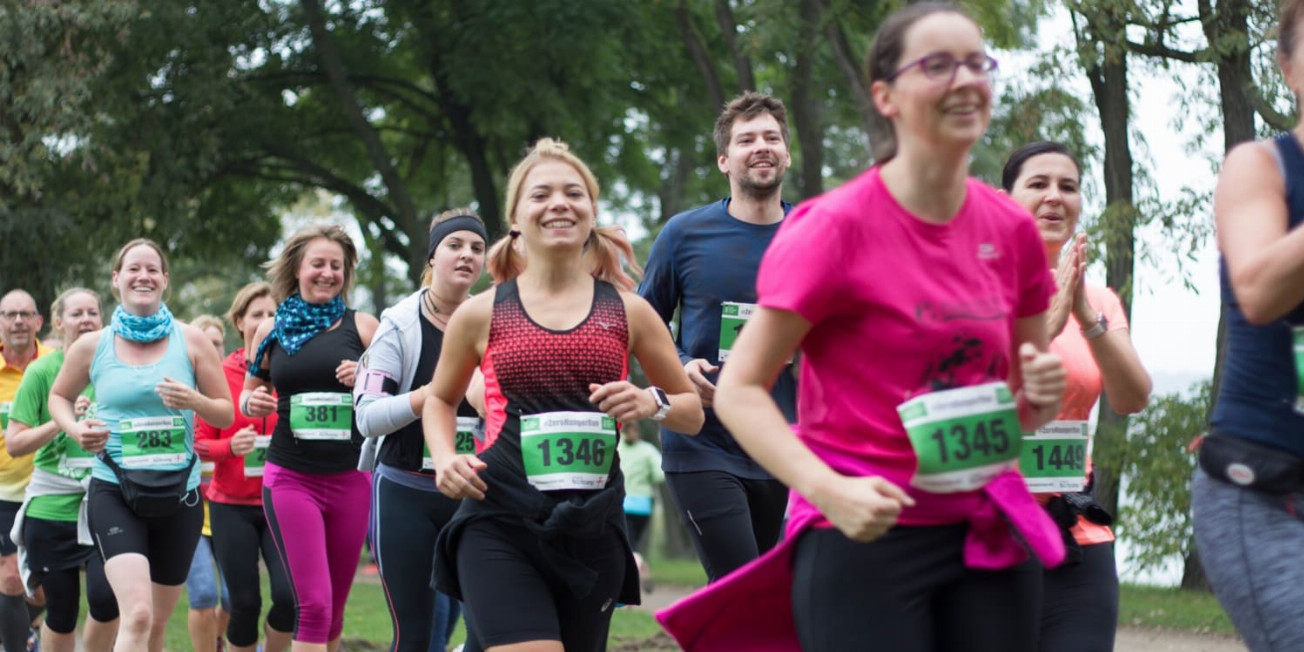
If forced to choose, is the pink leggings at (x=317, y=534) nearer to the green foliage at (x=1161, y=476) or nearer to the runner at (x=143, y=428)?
the runner at (x=143, y=428)

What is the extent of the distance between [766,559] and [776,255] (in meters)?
0.66

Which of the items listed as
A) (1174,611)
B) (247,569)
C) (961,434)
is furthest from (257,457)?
(1174,611)

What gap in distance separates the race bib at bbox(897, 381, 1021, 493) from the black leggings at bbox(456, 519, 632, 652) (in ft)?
6.28

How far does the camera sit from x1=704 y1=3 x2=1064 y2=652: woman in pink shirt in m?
3.26

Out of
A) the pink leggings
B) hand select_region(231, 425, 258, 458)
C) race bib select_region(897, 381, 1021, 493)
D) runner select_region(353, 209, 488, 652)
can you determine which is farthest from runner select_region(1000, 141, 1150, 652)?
hand select_region(231, 425, 258, 458)

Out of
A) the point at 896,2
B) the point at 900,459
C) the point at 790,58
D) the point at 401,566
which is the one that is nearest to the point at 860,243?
the point at 900,459

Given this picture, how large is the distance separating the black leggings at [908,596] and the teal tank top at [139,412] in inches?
199

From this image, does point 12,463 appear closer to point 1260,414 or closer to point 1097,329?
point 1097,329

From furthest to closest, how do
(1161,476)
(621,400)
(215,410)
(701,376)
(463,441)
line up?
1. (1161,476)
2. (215,410)
3. (463,441)
4. (701,376)
5. (621,400)

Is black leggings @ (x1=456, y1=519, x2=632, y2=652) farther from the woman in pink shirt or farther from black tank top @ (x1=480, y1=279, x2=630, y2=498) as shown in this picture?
the woman in pink shirt

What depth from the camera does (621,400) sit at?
491 centimetres

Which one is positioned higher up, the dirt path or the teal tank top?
the teal tank top

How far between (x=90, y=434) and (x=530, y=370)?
11.1ft

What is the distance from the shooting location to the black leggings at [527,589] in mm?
4914
